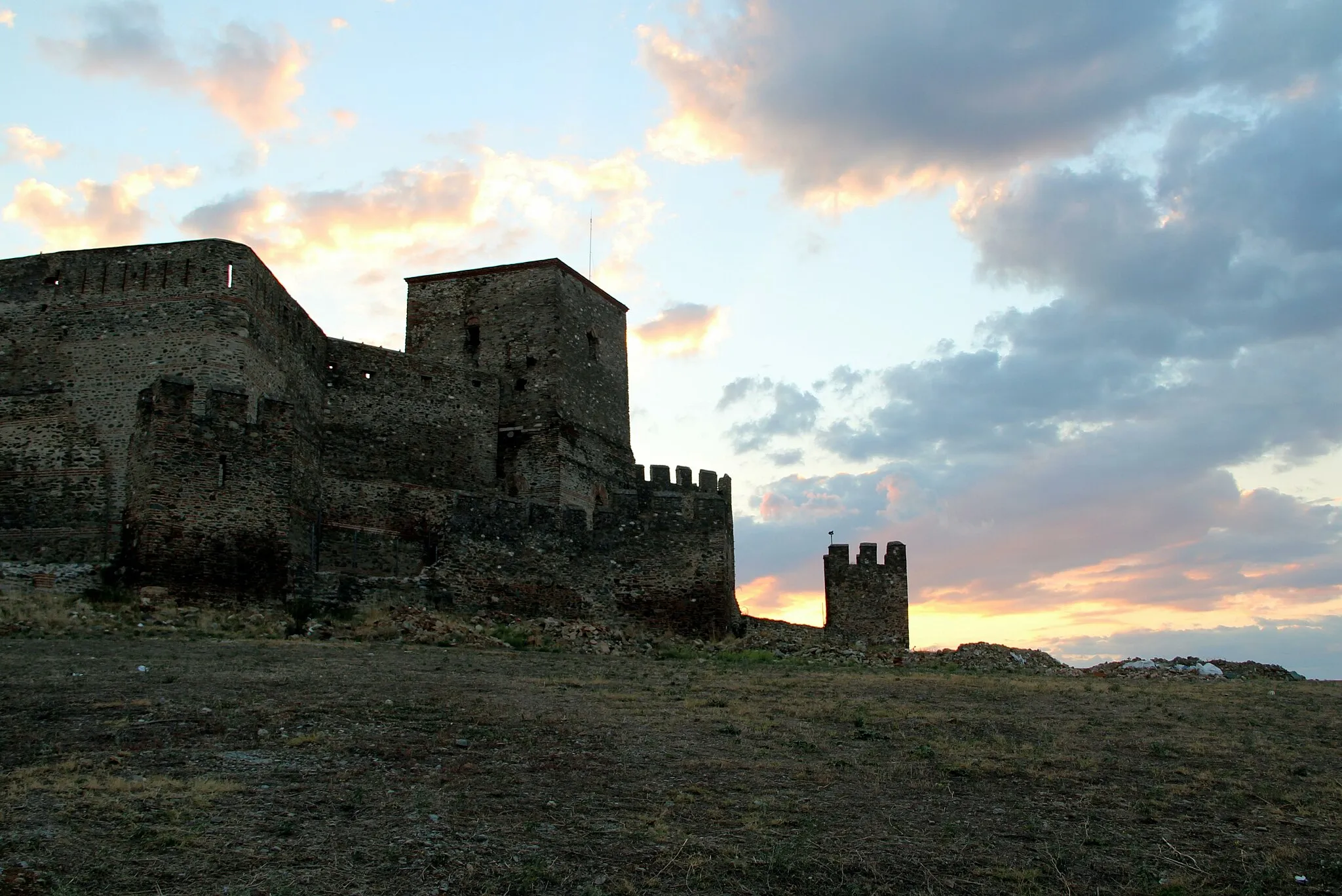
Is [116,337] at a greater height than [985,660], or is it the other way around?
[116,337]

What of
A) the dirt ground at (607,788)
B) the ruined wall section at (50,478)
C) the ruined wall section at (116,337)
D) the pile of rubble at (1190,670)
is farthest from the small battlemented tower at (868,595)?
the ruined wall section at (50,478)

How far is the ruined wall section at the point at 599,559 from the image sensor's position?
967 inches

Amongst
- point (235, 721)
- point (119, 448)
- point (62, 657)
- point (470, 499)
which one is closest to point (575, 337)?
point (470, 499)

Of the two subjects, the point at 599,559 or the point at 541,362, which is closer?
the point at 599,559

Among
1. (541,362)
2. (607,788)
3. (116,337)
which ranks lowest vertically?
(607,788)

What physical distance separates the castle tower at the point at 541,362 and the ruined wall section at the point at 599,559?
514 cm

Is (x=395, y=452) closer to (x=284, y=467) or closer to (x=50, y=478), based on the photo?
(x=284, y=467)

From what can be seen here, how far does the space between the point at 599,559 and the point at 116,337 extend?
1102 cm

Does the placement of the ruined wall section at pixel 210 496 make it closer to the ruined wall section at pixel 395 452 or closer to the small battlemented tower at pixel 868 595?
the ruined wall section at pixel 395 452

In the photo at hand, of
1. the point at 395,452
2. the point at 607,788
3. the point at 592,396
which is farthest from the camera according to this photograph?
the point at 592,396

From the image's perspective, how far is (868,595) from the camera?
1245 inches

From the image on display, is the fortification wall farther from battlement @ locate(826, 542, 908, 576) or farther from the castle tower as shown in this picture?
battlement @ locate(826, 542, 908, 576)

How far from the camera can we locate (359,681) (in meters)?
14.2

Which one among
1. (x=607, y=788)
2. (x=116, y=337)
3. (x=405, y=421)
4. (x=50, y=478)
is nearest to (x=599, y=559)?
(x=405, y=421)
